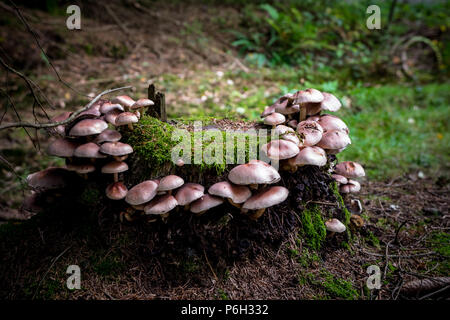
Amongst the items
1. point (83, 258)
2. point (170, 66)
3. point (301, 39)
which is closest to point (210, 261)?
point (83, 258)

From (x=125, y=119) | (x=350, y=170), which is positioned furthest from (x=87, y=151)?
(x=350, y=170)

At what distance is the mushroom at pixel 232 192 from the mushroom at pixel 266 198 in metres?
0.06

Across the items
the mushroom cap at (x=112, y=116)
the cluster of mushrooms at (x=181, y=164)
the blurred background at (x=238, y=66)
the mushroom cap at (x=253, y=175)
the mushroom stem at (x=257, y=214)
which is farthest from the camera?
the blurred background at (x=238, y=66)

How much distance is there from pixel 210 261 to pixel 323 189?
5.31ft

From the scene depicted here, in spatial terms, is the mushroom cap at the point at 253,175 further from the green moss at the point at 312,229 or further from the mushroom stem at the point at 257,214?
the green moss at the point at 312,229

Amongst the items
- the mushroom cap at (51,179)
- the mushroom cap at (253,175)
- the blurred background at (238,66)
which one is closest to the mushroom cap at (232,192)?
the mushroom cap at (253,175)

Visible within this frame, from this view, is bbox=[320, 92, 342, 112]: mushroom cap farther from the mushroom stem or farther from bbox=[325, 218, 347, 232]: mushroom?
the mushroom stem

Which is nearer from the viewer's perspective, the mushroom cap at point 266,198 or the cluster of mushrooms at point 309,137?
the mushroom cap at point 266,198

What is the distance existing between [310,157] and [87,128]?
92.4 inches

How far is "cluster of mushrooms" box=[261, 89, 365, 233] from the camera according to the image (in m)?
2.95

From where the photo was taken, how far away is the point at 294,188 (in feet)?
11.1

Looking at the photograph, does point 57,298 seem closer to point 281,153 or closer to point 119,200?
point 119,200

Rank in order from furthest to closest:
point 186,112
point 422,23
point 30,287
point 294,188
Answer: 1. point 422,23
2. point 186,112
3. point 294,188
4. point 30,287

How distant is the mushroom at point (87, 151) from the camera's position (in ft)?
9.83
